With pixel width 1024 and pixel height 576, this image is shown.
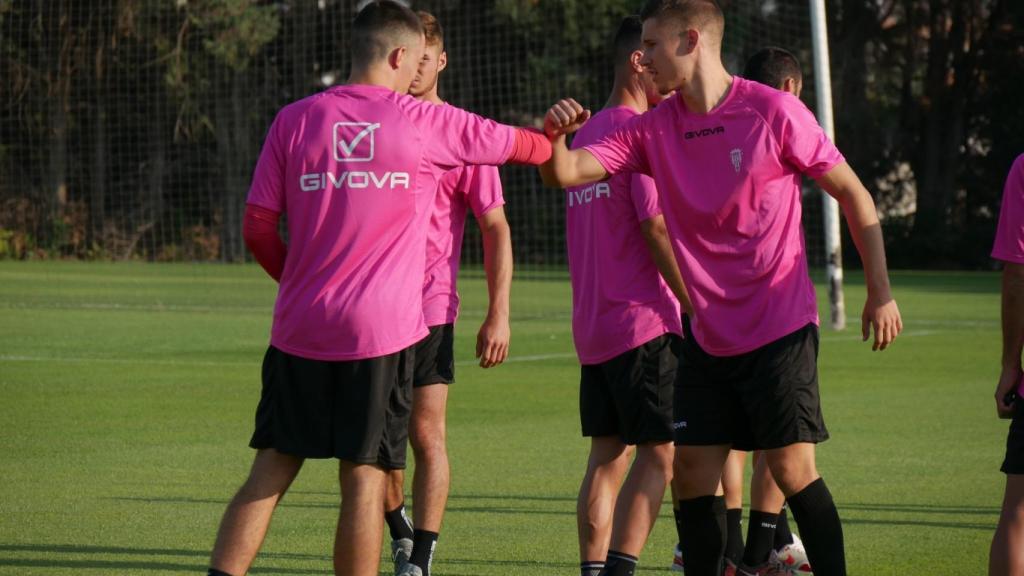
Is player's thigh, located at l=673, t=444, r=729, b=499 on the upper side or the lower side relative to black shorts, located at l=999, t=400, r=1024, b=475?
lower

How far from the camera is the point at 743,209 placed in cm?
570

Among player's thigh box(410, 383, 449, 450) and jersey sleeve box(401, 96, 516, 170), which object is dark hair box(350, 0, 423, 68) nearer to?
jersey sleeve box(401, 96, 516, 170)

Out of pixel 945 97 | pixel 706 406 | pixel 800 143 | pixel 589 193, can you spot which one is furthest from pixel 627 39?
pixel 945 97

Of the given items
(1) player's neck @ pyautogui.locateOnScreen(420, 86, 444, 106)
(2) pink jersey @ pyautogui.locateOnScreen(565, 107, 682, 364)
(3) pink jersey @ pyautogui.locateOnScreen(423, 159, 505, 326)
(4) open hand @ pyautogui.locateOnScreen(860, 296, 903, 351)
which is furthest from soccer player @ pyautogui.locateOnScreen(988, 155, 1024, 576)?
(1) player's neck @ pyautogui.locateOnScreen(420, 86, 444, 106)

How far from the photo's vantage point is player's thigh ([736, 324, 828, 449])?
18.7 feet

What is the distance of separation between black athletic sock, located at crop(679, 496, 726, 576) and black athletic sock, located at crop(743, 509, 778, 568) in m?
0.71

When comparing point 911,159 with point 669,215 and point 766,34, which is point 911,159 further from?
point 669,215

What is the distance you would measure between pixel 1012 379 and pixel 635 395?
155 centimetres

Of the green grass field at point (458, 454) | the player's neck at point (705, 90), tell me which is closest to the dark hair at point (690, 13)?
the player's neck at point (705, 90)

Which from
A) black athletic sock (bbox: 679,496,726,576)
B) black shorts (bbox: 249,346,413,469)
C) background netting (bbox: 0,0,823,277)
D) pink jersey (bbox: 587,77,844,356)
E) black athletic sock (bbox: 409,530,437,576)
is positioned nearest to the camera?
black shorts (bbox: 249,346,413,469)

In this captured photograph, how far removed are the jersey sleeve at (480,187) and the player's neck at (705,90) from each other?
56.9 inches

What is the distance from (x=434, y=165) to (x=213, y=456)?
18.8ft

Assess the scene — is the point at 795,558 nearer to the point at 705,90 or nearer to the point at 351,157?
the point at 705,90

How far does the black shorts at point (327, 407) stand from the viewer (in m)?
5.38
